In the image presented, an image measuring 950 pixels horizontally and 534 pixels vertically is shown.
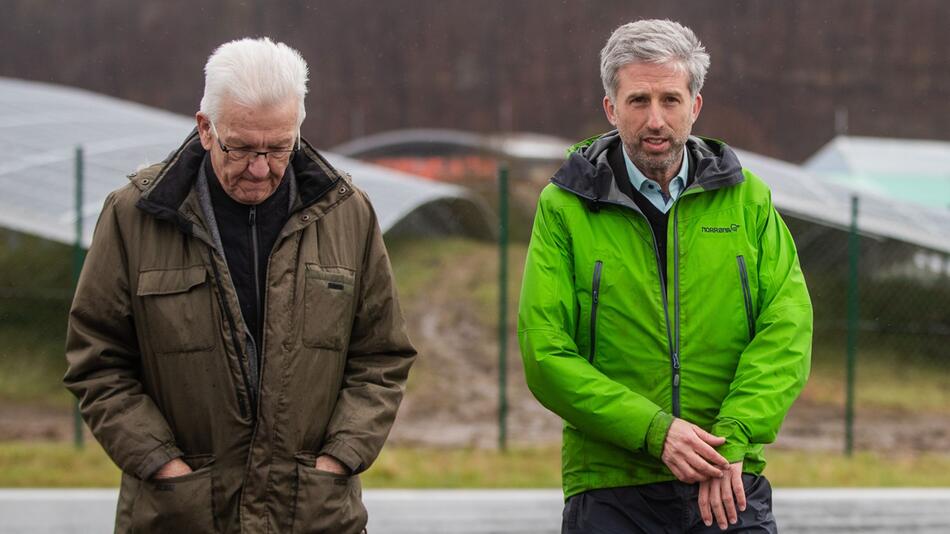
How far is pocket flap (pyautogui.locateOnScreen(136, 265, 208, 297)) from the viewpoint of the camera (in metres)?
2.58

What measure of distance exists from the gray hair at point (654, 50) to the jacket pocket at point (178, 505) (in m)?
1.31

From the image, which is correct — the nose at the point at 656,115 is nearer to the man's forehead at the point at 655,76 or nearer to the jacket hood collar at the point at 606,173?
the man's forehead at the point at 655,76

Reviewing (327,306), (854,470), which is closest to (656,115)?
(327,306)

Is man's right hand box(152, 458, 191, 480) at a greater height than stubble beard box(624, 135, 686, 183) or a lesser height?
lesser

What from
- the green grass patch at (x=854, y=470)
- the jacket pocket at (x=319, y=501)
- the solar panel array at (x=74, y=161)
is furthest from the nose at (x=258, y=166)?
the green grass patch at (x=854, y=470)

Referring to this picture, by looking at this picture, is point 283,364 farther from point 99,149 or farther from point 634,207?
point 99,149

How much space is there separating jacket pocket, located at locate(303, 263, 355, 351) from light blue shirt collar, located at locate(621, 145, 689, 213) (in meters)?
0.73

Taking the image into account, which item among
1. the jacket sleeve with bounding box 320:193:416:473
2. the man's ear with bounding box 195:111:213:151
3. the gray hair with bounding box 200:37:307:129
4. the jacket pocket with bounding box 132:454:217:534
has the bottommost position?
the jacket pocket with bounding box 132:454:217:534

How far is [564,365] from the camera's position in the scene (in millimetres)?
2738

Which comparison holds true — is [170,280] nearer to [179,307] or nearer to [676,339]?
[179,307]

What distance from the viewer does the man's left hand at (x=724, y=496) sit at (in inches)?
107

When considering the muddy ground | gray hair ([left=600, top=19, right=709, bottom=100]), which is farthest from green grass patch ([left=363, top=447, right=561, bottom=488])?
gray hair ([left=600, top=19, right=709, bottom=100])

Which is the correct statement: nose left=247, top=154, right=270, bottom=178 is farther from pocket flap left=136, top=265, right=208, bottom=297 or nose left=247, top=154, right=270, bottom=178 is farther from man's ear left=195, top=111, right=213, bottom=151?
pocket flap left=136, top=265, right=208, bottom=297

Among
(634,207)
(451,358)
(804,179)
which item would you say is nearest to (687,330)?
(634,207)
